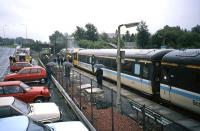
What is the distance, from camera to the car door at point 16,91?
16.2 meters

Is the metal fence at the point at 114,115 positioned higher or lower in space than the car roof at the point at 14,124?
lower

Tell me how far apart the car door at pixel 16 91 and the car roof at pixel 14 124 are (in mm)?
8035

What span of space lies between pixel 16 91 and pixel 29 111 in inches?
204

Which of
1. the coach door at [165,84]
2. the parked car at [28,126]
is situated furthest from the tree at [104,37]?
the parked car at [28,126]

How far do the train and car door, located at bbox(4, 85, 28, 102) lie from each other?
732 cm

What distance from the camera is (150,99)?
19.2 m

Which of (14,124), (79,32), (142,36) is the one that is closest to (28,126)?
(14,124)

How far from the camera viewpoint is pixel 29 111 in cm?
1147

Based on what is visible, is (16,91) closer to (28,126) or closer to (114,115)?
(114,115)

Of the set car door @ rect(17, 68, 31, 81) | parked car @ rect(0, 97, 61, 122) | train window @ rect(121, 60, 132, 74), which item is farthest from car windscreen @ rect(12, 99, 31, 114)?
car door @ rect(17, 68, 31, 81)

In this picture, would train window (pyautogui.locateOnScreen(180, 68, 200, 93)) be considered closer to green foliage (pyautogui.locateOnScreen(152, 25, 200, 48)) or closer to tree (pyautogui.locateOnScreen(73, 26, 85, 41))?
green foliage (pyautogui.locateOnScreen(152, 25, 200, 48))

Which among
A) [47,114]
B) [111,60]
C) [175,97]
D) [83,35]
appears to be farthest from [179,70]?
[83,35]

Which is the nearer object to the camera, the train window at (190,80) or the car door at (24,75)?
the train window at (190,80)

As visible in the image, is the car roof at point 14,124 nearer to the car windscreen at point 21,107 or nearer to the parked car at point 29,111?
the parked car at point 29,111
